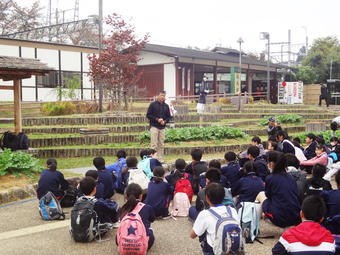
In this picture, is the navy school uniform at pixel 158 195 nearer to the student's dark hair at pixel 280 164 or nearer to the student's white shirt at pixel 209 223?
the student's dark hair at pixel 280 164

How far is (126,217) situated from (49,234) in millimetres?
1725

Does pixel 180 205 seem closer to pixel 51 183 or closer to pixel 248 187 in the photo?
pixel 248 187

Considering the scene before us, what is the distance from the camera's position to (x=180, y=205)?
653cm

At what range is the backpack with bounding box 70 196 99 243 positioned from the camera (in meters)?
5.14

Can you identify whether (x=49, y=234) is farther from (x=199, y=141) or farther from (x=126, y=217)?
(x=199, y=141)

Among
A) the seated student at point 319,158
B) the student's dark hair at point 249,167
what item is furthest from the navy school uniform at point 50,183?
the seated student at point 319,158

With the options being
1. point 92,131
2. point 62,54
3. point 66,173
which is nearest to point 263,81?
point 62,54

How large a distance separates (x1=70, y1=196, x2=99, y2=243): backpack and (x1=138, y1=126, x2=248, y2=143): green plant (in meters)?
A: 7.71

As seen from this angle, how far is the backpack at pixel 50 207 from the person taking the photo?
624cm

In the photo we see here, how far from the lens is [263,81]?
3809cm

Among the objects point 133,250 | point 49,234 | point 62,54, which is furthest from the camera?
point 62,54

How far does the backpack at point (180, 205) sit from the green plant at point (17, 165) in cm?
375

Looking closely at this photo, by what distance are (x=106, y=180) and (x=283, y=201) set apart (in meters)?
3.40

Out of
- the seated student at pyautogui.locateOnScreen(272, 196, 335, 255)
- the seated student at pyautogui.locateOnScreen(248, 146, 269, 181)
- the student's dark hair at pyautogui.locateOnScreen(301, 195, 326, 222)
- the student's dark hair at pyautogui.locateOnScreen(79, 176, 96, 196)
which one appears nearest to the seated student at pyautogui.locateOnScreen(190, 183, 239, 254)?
the seated student at pyautogui.locateOnScreen(272, 196, 335, 255)
